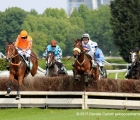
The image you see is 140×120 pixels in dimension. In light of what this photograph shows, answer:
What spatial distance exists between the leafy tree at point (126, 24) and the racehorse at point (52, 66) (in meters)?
39.8

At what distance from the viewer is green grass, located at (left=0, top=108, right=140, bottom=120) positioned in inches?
586

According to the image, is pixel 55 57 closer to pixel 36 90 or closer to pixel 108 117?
pixel 36 90

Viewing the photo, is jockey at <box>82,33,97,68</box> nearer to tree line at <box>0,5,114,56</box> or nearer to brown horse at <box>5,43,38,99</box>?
brown horse at <box>5,43,38,99</box>

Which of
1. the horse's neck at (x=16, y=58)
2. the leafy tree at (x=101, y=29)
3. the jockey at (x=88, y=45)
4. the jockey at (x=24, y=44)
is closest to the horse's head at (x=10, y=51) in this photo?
the horse's neck at (x=16, y=58)

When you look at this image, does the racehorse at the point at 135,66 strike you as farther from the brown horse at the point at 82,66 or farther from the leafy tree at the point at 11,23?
the leafy tree at the point at 11,23

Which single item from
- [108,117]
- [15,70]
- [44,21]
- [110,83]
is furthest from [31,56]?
[44,21]

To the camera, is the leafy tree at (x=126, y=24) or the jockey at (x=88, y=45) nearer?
the jockey at (x=88, y=45)

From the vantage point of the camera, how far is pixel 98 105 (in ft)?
56.2

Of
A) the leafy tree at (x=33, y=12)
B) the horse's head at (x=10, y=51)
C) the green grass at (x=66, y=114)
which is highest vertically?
the leafy tree at (x=33, y=12)

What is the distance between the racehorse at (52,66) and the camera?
845 inches

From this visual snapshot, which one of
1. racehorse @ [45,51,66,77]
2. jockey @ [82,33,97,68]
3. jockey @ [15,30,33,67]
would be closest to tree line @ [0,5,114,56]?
racehorse @ [45,51,66,77]

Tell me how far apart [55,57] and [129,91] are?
192 inches

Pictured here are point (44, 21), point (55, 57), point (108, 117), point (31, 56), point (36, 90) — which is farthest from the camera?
point (44, 21)

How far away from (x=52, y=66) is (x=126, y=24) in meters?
41.3
